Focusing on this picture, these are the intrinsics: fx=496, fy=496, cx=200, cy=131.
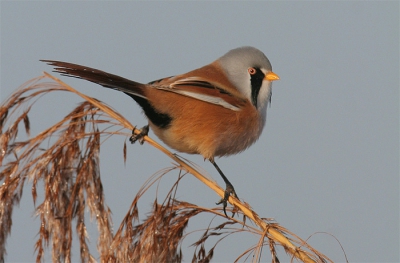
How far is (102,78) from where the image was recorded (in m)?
2.68

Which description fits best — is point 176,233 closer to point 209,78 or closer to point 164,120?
point 164,120

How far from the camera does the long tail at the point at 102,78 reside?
2.53m

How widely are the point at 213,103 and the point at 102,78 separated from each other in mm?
914

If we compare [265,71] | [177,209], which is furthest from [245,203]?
[265,71]

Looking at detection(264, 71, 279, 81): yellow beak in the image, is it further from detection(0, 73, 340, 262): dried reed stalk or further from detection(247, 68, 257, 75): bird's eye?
detection(0, 73, 340, 262): dried reed stalk

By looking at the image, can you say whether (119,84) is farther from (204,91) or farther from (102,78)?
(204,91)

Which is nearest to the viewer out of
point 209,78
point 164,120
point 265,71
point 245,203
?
point 245,203

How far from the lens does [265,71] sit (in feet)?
12.5

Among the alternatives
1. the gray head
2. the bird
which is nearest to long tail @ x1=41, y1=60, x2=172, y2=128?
the bird

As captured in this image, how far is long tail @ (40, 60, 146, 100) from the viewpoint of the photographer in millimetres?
2525

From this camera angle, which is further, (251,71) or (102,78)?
(251,71)

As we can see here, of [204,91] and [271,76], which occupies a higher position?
[271,76]

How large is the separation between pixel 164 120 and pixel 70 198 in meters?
0.94

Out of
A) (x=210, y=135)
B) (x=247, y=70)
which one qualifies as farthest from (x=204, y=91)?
(x=247, y=70)
